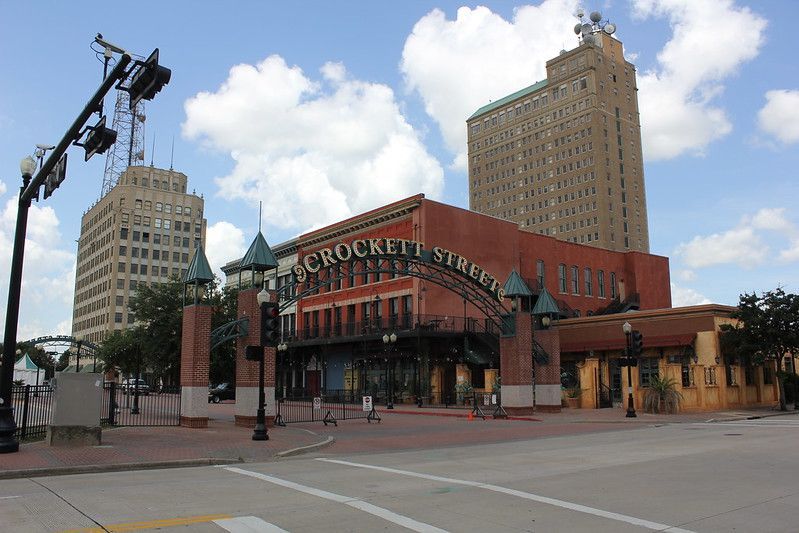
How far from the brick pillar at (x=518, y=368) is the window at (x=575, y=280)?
997 inches

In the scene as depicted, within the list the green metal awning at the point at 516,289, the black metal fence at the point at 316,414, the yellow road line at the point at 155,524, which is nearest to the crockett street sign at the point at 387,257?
the green metal awning at the point at 516,289

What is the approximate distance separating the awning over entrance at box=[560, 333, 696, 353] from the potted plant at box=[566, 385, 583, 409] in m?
3.83

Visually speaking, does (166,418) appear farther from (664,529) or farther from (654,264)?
(654,264)

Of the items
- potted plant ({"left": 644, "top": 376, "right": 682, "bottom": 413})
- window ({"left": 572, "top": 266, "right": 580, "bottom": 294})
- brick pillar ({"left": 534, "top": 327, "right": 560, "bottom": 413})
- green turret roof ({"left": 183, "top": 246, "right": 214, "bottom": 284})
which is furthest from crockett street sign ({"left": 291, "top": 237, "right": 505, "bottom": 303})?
window ({"left": 572, "top": 266, "right": 580, "bottom": 294})

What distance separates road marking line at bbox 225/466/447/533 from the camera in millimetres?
8078

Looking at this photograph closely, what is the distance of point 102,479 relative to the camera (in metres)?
12.2

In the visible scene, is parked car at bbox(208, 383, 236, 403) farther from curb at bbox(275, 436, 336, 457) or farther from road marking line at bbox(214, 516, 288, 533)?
road marking line at bbox(214, 516, 288, 533)

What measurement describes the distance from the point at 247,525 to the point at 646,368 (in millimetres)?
34787

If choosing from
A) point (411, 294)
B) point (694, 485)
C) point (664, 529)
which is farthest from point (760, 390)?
point (664, 529)

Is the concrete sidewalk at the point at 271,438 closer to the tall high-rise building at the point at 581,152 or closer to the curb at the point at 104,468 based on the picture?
the curb at the point at 104,468

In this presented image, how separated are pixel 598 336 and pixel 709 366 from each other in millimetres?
8486

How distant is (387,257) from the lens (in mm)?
31141

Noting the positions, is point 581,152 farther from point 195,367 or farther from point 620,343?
point 195,367

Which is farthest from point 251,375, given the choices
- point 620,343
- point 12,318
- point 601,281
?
point 601,281
